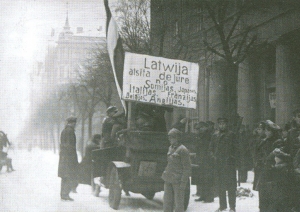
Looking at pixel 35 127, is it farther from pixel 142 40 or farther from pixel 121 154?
pixel 121 154

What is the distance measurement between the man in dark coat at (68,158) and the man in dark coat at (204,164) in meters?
2.93

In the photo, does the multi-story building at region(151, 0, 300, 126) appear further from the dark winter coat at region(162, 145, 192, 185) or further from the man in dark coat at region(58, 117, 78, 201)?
the dark winter coat at region(162, 145, 192, 185)

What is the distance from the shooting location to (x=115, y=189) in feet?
35.4

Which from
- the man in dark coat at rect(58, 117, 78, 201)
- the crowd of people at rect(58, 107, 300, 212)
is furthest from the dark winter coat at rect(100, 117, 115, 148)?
the man in dark coat at rect(58, 117, 78, 201)

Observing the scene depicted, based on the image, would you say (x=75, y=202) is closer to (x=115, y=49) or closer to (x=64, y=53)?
(x=115, y=49)

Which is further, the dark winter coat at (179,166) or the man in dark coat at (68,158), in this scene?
the man in dark coat at (68,158)

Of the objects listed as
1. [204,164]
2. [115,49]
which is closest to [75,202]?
[204,164]

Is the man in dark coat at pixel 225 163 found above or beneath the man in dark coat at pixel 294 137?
beneath

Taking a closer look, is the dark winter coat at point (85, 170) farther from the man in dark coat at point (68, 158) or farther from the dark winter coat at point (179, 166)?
the dark winter coat at point (179, 166)

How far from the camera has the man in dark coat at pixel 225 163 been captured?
10211 mm

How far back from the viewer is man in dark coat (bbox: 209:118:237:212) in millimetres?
10211

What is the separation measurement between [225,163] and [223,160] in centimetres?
8

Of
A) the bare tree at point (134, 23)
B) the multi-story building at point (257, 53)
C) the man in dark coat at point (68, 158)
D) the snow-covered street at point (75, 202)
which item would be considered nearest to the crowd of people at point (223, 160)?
the man in dark coat at point (68, 158)

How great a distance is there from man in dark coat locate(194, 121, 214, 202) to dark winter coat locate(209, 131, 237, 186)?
136 centimetres
